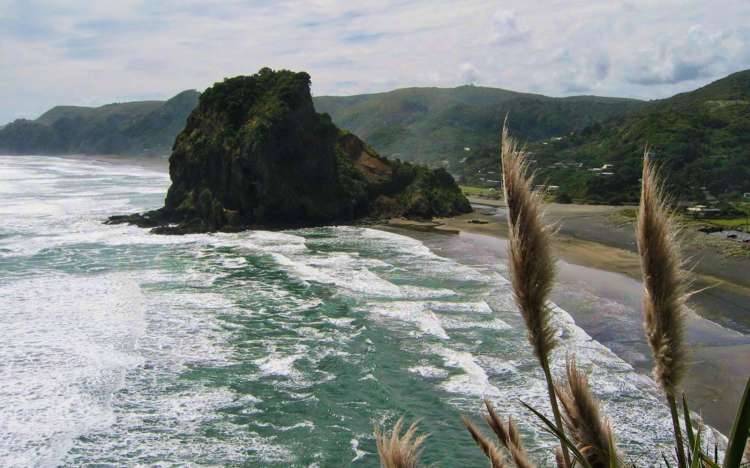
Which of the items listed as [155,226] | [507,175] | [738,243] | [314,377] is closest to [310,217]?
[155,226]

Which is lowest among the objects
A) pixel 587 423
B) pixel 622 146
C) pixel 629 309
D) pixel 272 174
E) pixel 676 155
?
pixel 629 309

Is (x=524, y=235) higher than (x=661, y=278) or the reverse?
higher

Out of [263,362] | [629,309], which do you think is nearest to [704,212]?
[629,309]

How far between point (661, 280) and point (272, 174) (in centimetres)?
4896

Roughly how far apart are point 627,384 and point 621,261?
1920 cm

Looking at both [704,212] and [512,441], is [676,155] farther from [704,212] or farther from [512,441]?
[512,441]

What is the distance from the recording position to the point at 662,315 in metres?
2.28

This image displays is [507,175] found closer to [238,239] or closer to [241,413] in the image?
[241,413]

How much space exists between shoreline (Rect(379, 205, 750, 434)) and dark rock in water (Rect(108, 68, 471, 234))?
10.0 meters

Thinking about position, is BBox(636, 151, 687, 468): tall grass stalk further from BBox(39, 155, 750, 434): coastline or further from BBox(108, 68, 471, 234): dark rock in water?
BBox(108, 68, 471, 234): dark rock in water

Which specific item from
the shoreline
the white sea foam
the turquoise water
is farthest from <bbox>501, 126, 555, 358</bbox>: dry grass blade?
the white sea foam

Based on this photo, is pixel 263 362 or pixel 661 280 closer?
pixel 661 280

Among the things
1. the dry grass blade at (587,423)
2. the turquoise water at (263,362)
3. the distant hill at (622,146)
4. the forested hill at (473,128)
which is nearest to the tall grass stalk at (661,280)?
the dry grass blade at (587,423)

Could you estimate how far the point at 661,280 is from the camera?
7.33ft
